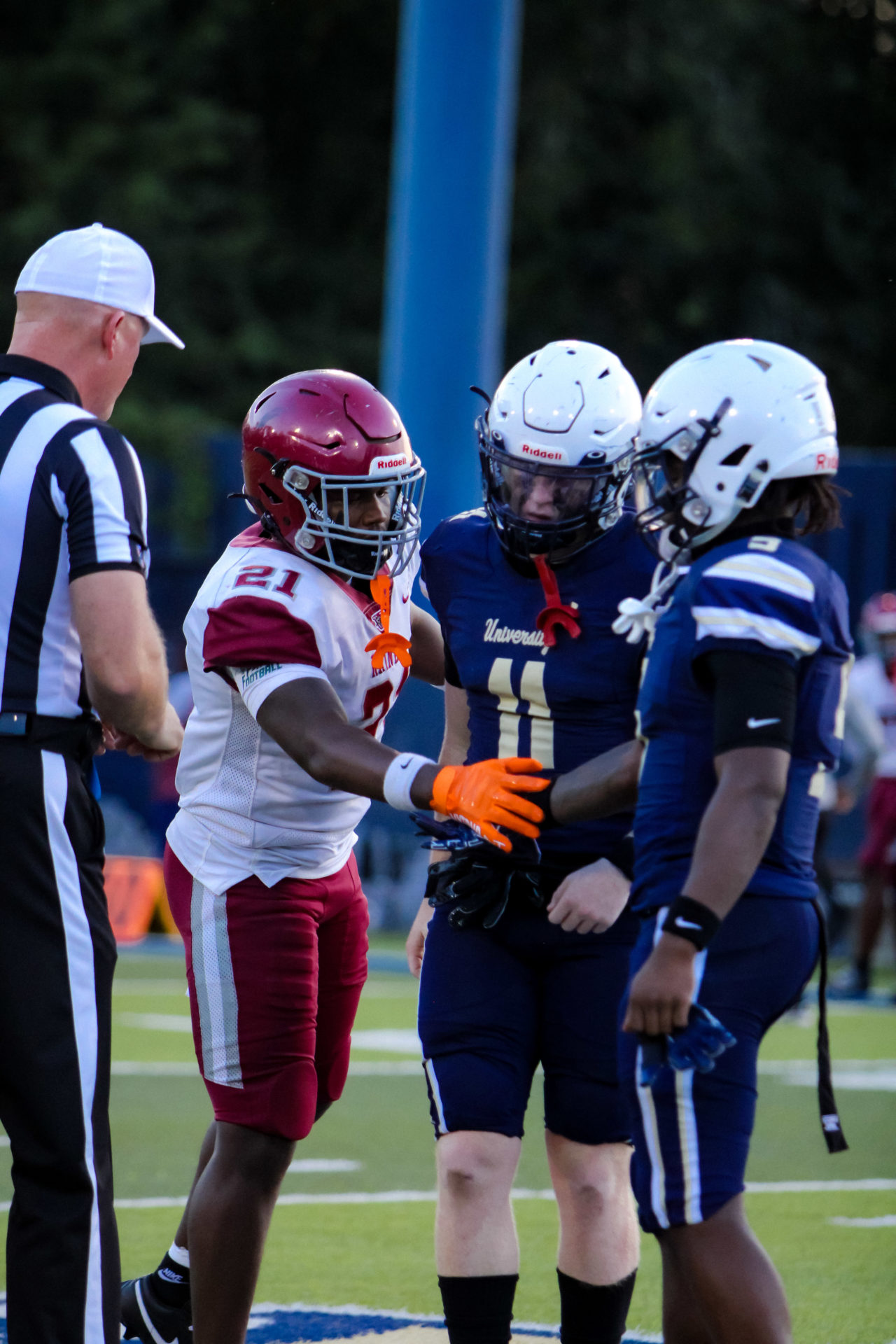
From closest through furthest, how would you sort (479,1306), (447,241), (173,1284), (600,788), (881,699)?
(600,788)
(479,1306)
(173,1284)
(881,699)
(447,241)

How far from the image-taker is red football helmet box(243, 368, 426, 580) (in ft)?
11.2

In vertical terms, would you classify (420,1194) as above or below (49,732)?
below

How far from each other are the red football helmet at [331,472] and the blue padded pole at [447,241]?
27.1ft

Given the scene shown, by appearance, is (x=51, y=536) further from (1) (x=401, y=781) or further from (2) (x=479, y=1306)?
(2) (x=479, y=1306)

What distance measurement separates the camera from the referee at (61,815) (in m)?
2.95

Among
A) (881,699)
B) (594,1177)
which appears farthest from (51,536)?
(881,699)

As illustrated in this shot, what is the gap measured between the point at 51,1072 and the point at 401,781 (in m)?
0.72

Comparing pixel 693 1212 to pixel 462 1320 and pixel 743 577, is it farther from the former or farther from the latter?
pixel 743 577

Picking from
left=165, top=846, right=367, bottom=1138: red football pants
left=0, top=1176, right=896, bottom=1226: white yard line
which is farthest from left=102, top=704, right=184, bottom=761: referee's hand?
left=0, top=1176, right=896, bottom=1226: white yard line

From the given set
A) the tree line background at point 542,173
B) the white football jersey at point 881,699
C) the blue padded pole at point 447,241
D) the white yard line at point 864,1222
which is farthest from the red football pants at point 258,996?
the tree line background at point 542,173

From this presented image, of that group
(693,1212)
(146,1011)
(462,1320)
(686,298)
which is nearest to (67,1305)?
(462,1320)

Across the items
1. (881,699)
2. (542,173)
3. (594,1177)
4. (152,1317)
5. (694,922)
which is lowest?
(881,699)

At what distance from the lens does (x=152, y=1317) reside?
370 cm

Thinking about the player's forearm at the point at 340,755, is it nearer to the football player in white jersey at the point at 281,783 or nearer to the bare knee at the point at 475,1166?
the football player in white jersey at the point at 281,783
